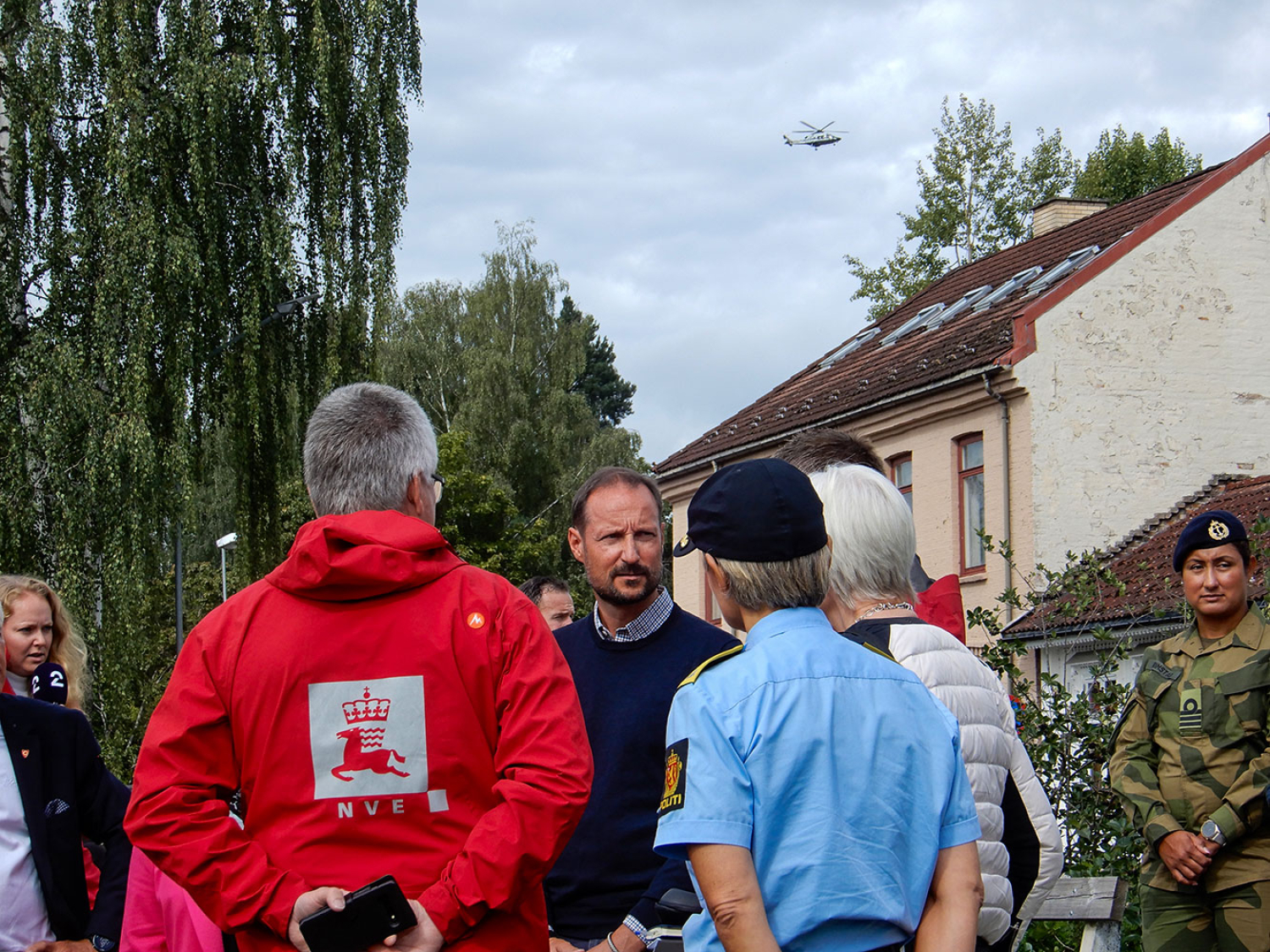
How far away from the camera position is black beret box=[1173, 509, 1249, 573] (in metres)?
5.82

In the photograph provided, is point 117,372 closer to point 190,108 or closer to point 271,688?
point 190,108

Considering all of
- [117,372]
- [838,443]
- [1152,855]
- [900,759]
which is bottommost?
[1152,855]

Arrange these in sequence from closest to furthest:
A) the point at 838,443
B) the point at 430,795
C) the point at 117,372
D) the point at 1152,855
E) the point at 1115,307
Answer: the point at 430,795 < the point at 838,443 < the point at 1152,855 < the point at 117,372 < the point at 1115,307

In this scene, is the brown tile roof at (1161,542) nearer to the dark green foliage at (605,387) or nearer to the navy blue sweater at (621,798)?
the navy blue sweater at (621,798)

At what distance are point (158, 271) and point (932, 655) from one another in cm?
1366

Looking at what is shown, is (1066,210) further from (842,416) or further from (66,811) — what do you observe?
(66,811)

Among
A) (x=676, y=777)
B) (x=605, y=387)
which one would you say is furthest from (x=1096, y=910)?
(x=605, y=387)

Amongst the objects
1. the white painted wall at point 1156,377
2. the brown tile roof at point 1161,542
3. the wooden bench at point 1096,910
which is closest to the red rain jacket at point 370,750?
the wooden bench at point 1096,910

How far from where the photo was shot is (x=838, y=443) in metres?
3.79

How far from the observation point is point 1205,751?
5746mm

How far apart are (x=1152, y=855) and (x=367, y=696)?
394 cm

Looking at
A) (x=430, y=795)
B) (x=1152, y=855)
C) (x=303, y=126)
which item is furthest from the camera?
(x=303, y=126)

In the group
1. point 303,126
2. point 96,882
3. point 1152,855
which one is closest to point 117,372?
point 303,126

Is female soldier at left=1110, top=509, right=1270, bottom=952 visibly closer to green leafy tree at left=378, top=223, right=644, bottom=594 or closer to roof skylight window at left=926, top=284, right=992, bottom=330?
roof skylight window at left=926, top=284, right=992, bottom=330
